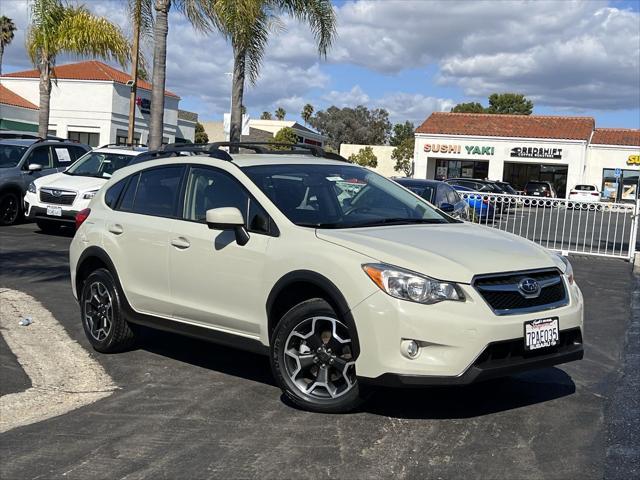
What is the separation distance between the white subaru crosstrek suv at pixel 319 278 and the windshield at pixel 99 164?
9043 millimetres

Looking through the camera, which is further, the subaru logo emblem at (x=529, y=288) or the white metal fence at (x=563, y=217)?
the white metal fence at (x=563, y=217)

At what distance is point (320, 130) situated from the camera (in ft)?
335

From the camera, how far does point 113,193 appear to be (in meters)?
7.20

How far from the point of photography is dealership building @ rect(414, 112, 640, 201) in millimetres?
53500

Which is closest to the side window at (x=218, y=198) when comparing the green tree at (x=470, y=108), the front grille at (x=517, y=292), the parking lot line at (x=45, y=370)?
the parking lot line at (x=45, y=370)

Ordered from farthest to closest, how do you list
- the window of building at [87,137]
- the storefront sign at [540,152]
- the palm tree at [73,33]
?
the storefront sign at [540,152], the window of building at [87,137], the palm tree at [73,33]

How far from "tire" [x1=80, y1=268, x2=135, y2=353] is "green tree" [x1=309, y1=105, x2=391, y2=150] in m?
93.7

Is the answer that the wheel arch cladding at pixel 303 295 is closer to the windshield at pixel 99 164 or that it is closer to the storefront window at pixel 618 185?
the windshield at pixel 99 164

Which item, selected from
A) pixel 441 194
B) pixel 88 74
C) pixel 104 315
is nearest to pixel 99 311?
pixel 104 315

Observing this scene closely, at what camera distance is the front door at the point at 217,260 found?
562 cm

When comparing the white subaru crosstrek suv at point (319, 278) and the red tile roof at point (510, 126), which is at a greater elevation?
the red tile roof at point (510, 126)

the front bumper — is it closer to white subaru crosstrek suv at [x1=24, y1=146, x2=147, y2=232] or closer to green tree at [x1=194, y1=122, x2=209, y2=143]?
white subaru crosstrek suv at [x1=24, y1=146, x2=147, y2=232]

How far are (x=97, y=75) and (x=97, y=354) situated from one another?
145 feet

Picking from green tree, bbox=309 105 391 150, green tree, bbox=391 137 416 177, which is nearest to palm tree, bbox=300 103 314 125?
green tree, bbox=309 105 391 150
